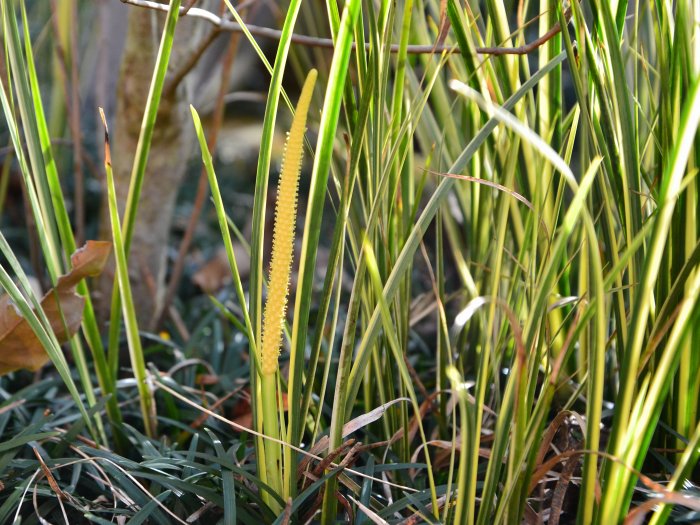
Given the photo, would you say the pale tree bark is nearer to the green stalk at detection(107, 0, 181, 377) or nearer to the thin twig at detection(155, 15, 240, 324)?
the thin twig at detection(155, 15, 240, 324)

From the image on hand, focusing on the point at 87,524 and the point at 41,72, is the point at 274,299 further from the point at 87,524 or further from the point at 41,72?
the point at 41,72

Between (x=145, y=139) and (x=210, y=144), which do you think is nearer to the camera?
(x=145, y=139)

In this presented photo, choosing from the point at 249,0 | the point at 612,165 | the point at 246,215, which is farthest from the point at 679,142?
the point at 246,215

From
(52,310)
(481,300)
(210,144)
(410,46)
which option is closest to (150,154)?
(210,144)

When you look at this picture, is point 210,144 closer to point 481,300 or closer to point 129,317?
point 129,317

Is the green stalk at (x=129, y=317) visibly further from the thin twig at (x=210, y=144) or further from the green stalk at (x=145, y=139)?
the thin twig at (x=210, y=144)

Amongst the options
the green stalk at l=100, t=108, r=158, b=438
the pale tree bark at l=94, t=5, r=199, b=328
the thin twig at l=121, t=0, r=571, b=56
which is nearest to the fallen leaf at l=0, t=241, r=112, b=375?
the green stalk at l=100, t=108, r=158, b=438
